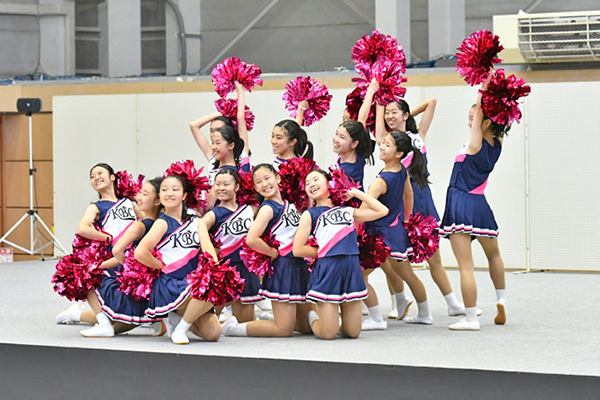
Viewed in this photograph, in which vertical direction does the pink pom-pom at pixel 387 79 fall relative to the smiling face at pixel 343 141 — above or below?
above

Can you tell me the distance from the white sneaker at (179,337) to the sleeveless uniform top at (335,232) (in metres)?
0.73

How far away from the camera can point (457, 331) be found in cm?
432

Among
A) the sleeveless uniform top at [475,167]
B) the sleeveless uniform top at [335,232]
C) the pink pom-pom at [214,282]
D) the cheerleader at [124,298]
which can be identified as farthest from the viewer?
the sleeveless uniform top at [475,167]

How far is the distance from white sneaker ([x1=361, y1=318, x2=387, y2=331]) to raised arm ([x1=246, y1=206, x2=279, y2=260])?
25.2 inches

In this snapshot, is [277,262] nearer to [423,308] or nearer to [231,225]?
[231,225]

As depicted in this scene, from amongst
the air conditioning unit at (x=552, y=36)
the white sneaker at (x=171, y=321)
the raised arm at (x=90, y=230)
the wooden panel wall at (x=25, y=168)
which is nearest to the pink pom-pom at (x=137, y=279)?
the white sneaker at (x=171, y=321)

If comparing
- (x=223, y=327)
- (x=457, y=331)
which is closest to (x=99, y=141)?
(x=223, y=327)

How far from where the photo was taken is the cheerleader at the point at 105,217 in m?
4.48

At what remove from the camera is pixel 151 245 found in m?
4.09

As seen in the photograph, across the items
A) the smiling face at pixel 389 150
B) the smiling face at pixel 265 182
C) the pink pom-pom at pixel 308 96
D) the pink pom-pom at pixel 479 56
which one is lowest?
the smiling face at pixel 265 182

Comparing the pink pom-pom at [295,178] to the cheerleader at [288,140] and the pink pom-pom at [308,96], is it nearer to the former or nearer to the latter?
the cheerleader at [288,140]

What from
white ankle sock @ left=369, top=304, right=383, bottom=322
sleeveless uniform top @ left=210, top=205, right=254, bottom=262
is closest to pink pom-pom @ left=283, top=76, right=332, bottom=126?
sleeveless uniform top @ left=210, top=205, right=254, bottom=262

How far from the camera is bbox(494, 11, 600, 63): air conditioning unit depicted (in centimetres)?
714

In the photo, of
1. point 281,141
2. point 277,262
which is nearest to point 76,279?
point 277,262
